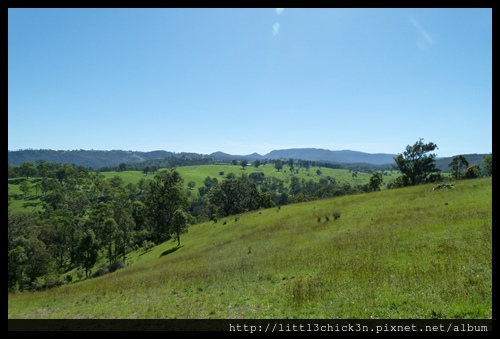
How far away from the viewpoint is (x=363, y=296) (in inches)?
432

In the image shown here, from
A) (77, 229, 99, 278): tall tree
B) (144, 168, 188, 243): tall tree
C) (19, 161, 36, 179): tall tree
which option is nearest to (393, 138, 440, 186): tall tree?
(144, 168, 188, 243): tall tree

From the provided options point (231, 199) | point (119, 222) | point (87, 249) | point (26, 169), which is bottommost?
point (87, 249)

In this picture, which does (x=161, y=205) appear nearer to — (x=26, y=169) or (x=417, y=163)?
(x=417, y=163)

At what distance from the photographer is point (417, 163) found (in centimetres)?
7638

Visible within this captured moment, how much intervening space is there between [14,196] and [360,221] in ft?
580

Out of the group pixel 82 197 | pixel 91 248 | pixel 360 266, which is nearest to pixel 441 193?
pixel 360 266

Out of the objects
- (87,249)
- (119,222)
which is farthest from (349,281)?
(119,222)

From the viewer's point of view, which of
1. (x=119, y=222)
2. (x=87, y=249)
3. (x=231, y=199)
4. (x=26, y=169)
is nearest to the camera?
(x=87, y=249)

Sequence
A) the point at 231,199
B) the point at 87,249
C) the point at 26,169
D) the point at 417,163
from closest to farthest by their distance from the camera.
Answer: the point at 87,249 → the point at 417,163 → the point at 231,199 → the point at 26,169

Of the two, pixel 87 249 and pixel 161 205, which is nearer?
pixel 87 249

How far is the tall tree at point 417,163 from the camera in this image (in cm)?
7519

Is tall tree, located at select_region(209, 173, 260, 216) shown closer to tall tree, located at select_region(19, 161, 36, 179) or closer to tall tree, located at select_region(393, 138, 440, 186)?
tall tree, located at select_region(393, 138, 440, 186)
